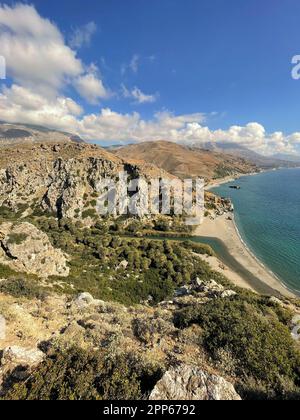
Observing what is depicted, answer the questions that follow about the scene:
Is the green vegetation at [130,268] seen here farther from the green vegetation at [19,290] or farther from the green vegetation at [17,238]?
the green vegetation at [19,290]

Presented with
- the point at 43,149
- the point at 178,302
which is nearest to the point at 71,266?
the point at 178,302

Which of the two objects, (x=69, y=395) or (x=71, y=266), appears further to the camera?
(x=71, y=266)

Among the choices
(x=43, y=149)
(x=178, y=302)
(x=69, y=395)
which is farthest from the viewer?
(x=43, y=149)

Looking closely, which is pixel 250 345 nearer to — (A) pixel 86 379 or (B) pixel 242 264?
(A) pixel 86 379

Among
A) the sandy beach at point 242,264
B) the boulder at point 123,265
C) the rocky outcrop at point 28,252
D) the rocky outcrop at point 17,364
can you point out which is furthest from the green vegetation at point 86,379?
the sandy beach at point 242,264

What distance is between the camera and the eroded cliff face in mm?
78000

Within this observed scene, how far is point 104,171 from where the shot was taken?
8894 centimetres

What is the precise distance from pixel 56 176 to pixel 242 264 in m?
72.0

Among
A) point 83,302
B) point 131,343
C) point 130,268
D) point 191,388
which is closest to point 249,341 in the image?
point 191,388

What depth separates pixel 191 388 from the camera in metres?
6.99

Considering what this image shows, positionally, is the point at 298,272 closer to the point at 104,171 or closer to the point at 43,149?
the point at 104,171

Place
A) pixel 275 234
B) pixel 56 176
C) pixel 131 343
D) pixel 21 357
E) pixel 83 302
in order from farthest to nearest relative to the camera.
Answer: pixel 56 176
pixel 275 234
pixel 83 302
pixel 131 343
pixel 21 357

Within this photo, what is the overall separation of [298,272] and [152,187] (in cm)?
6012

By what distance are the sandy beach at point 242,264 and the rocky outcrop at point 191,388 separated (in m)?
37.8
